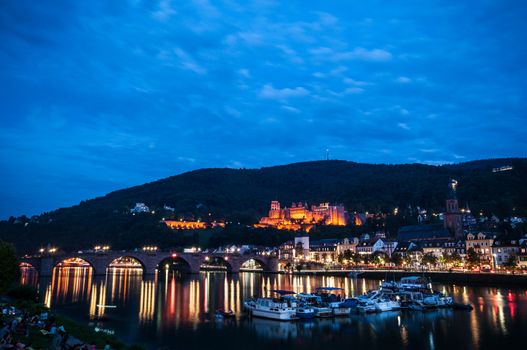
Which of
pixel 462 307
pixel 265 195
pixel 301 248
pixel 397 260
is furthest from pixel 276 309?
pixel 265 195

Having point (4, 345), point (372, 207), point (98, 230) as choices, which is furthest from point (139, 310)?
point (372, 207)

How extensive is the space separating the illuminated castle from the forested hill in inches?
237

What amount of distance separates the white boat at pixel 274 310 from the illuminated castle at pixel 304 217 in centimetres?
10241

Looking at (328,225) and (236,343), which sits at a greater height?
(328,225)

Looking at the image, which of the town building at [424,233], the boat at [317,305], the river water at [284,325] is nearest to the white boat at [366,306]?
the river water at [284,325]

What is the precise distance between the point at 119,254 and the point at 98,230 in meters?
48.5

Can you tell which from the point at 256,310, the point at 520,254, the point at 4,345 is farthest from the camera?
the point at 520,254

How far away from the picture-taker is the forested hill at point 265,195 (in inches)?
4151

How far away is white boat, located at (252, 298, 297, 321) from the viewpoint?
102 feet

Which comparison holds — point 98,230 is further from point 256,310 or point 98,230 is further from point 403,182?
point 403,182

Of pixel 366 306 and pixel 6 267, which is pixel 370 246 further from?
pixel 6 267

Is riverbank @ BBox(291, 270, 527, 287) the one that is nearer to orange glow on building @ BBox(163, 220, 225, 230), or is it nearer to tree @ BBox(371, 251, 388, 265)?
tree @ BBox(371, 251, 388, 265)

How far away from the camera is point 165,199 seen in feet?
512

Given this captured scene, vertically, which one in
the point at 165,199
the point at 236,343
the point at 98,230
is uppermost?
the point at 165,199
